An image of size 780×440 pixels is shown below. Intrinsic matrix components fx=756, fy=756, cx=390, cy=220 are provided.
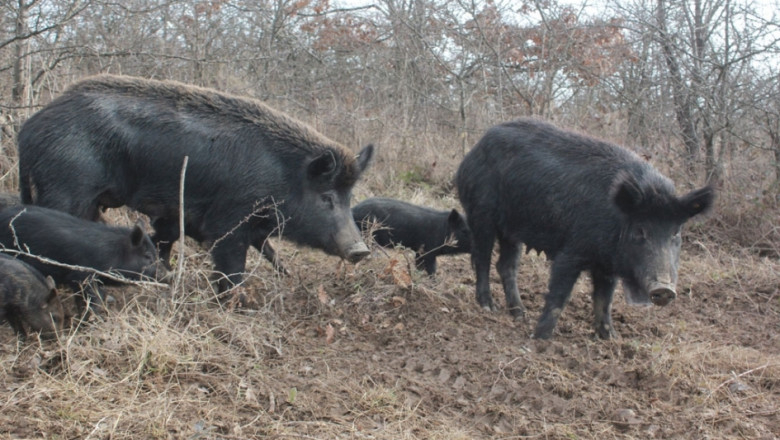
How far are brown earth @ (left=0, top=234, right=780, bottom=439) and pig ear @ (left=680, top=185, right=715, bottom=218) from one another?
1.08 m

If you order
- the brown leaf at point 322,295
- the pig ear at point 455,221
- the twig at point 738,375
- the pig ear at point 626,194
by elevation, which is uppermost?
the pig ear at point 626,194

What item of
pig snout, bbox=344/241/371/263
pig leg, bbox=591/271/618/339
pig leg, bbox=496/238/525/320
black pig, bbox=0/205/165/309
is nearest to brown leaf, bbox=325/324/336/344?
pig snout, bbox=344/241/371/263

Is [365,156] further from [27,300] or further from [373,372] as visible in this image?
[27,300]

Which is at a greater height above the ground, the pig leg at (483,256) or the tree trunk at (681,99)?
the tree trunk at (681,99)

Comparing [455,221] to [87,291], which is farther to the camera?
Result: [455,221]

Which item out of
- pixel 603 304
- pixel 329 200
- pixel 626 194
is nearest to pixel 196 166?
pixel 329 200

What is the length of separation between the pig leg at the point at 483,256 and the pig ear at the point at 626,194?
154 cm

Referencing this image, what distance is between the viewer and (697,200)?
5.81 meters

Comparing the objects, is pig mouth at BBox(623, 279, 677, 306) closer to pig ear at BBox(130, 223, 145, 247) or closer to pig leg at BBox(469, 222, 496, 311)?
pig leg at BBox(469, 222, 496, 311)

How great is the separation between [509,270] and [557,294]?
1.10 m

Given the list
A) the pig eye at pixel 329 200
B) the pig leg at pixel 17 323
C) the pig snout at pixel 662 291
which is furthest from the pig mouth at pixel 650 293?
the pig leg at pixel 17 323

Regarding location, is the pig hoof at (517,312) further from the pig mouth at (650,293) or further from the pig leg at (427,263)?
the pig leg at (427,263)

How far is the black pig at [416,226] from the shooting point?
28.2 feet

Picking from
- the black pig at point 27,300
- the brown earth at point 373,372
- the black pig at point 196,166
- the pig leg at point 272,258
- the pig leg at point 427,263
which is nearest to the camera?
the brown earth at point 373,372
